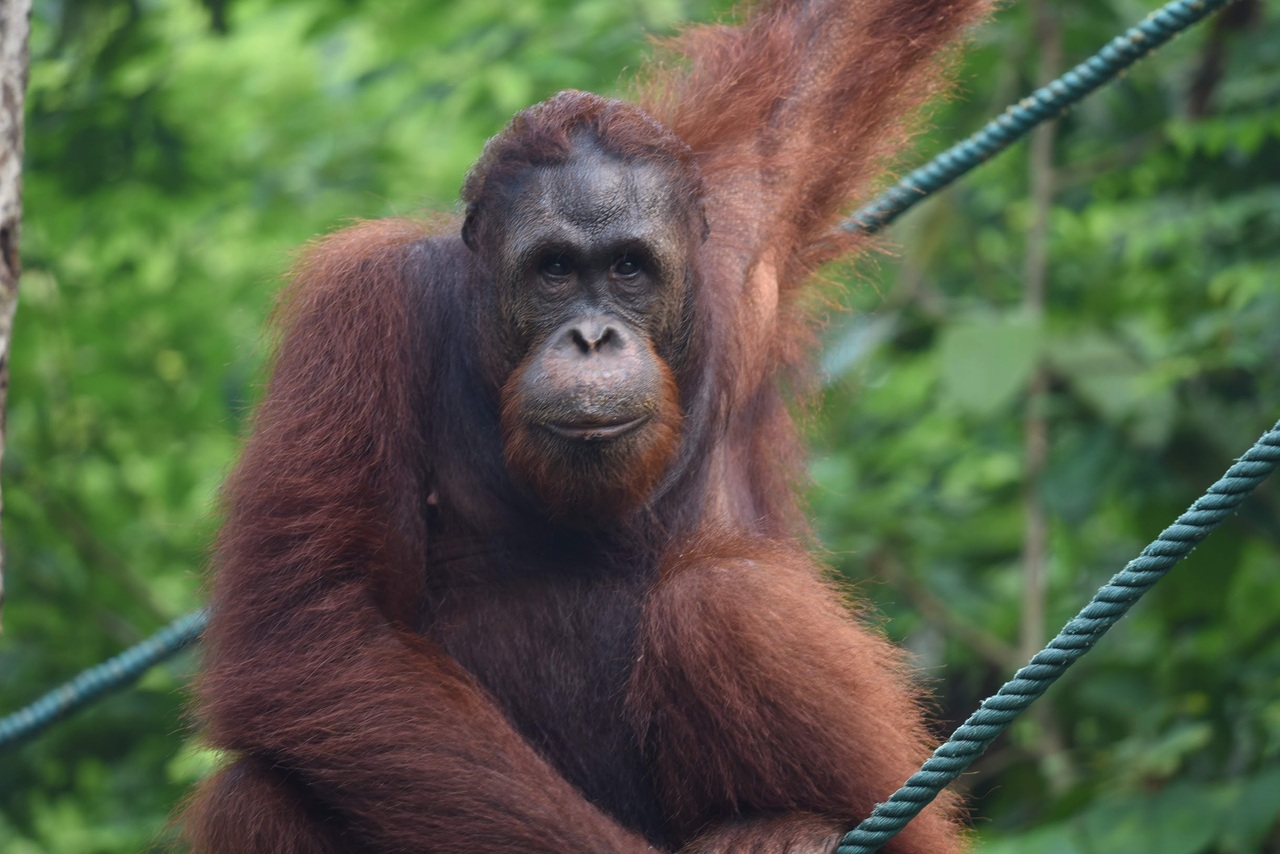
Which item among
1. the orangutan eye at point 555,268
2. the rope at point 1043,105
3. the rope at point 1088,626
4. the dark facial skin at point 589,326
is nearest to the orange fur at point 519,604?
the dark facial skin at point 589,326

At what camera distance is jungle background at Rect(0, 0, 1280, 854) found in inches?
172

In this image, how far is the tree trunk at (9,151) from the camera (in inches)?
109

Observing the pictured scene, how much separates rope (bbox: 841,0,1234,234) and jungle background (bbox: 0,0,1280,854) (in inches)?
12.9

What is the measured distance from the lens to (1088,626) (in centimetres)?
218

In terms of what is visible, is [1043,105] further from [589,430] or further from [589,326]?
[589,430]

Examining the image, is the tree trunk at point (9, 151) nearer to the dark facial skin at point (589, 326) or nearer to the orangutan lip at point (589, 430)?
the dark facial skin at point (589, 326)

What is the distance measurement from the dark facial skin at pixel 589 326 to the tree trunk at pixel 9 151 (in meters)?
0.91

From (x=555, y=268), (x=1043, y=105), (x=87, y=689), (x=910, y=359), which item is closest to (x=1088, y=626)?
(x=555, y=268)

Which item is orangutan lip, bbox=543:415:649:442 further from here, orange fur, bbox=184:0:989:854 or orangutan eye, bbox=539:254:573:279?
orangutan eye, bbox=539:254:573:279

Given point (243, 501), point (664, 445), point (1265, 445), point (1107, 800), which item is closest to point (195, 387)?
point (243, 501)

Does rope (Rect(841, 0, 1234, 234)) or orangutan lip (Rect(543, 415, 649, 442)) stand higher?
rope (Rect(841, 0, 1234, 234))

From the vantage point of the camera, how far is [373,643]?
2719mm

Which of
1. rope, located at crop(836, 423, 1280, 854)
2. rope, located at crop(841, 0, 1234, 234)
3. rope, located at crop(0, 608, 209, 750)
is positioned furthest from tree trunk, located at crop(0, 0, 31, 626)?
rope, located at crop(841, 0, 1234, 234)

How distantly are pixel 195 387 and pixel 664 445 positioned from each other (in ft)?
10.1
